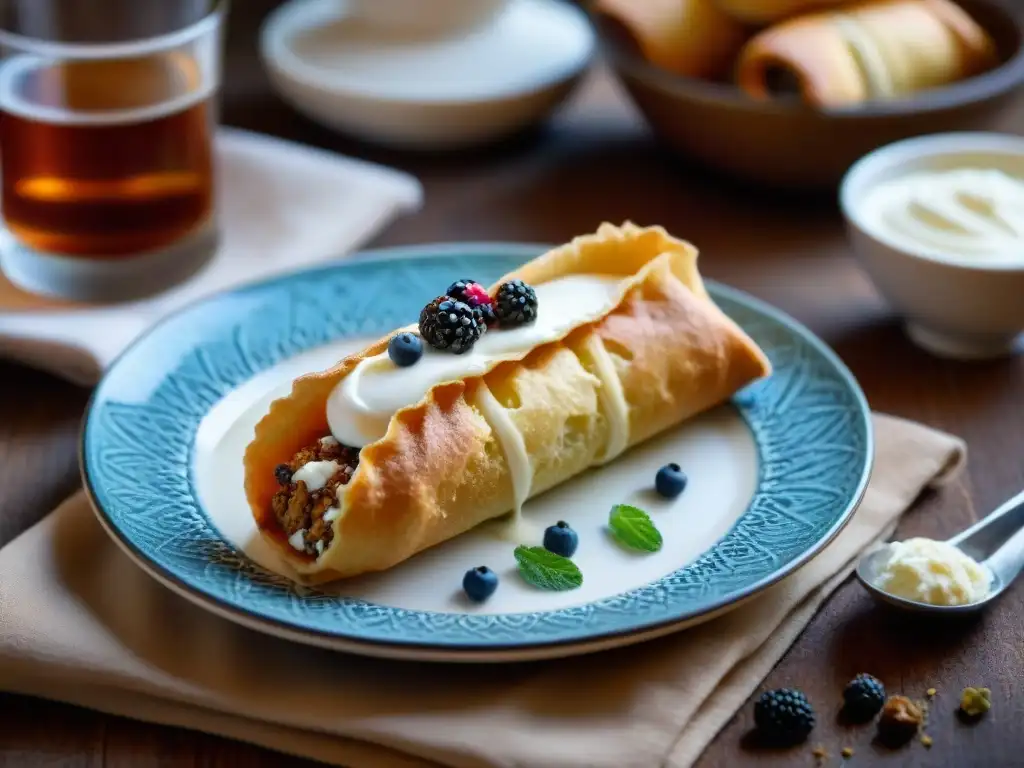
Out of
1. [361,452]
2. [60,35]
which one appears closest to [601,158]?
[60,35]

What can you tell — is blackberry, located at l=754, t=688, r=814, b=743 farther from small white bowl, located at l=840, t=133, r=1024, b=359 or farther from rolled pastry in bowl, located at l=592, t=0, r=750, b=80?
rolled pastry in bowl, located at l=592, t=0, r=750, b=80

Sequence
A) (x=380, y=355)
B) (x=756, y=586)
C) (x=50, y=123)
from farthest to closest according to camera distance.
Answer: (x=50, y=123) → (x=380, y=355) → (x=756, y=586)

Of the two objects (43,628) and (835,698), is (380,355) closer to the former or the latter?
(43,628)

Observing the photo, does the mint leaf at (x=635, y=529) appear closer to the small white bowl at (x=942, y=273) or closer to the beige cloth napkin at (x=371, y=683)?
the beige cloth napkin at (x=371, y=683)

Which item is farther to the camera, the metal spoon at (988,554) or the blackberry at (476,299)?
the blackberry at (476,299)

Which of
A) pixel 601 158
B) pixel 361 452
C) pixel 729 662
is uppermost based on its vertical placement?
pixel 361 452

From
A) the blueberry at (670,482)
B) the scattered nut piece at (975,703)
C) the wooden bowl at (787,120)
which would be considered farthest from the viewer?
the wooden bowl at (787,120)

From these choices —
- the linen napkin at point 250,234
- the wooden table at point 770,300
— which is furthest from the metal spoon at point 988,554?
the linen napkin at point 250,234

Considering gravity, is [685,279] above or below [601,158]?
above
